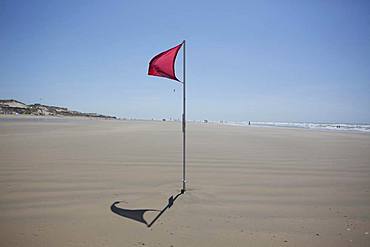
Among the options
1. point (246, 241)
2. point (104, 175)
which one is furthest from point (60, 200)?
point (246, 241)

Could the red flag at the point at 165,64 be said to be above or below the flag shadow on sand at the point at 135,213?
above

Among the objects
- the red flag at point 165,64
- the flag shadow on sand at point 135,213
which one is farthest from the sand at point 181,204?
the red flag at point 165,64

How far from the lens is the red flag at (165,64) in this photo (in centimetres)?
439

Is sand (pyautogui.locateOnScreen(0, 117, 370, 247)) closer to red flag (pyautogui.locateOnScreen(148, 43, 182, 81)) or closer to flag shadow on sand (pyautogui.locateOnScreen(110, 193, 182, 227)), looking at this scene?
flag shadow on sand (pyautogui.locateOnScreen(110, 193, 182, 227))

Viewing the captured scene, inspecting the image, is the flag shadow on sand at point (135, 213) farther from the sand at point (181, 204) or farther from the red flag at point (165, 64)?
the red flag at point (165, 64)

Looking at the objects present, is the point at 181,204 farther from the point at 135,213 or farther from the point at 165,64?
the point at 165,64

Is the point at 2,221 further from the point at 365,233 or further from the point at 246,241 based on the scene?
the point at 365,233

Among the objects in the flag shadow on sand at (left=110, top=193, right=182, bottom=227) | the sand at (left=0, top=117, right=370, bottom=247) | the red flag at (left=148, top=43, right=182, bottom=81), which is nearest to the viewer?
the sand at (left=0, top=117, right=370, bottom=247)

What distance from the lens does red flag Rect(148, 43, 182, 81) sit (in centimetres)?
439

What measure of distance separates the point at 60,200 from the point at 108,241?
1.80 metres

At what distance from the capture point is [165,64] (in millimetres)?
4402

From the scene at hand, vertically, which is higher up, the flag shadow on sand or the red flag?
the red flag

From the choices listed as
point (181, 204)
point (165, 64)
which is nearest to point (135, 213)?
point (181, 204)

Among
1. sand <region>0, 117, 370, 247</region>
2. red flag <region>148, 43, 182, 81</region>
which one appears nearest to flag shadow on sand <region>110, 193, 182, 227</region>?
sand <region>0, 117, 370, 247</region>
